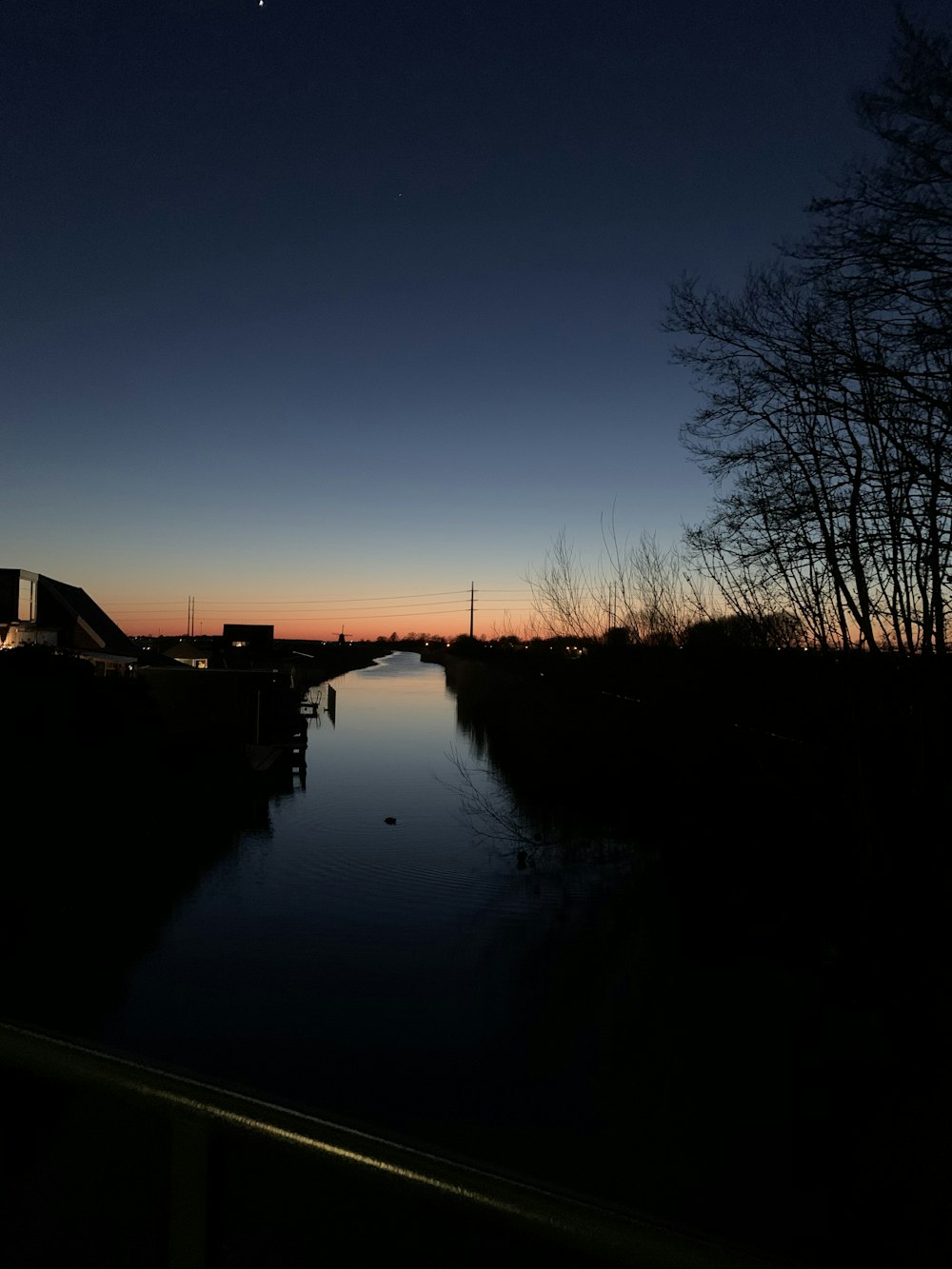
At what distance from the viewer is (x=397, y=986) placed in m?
11.1

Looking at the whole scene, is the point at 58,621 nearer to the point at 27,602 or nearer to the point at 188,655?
the point at 27,602

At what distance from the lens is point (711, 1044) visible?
9.02 meters

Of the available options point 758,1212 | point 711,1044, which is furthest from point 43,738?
point 758,1212

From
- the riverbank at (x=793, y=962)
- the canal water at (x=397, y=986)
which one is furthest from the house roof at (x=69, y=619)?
the riverbank at (x=793, y=962)

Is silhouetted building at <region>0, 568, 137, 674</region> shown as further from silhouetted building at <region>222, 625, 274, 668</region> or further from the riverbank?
the riverbank

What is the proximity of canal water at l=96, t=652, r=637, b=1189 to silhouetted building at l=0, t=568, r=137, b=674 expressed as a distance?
15.0m

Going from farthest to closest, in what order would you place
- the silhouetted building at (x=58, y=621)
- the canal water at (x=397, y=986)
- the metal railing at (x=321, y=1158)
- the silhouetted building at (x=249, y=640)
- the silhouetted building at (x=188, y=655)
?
1. the silhouetted building at (x=249, y=640)
2. the silhouetted building at (x=188, y=655)
3. the silhouetted building at (x=58, y=621)
4. the canal water at (x=397, y=986)
5. the metal railing at (x=321, y=1158)

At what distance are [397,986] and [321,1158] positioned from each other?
425 inches

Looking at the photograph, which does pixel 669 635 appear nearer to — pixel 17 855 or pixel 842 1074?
pixel 842 1074

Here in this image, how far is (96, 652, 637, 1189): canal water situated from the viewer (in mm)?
8148

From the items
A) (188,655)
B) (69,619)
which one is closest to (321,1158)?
(69,619)

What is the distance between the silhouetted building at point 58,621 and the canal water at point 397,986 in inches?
591

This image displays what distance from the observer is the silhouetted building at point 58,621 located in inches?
1188

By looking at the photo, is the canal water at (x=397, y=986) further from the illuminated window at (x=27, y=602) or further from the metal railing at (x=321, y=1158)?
the illuminated window at (x=27, y=602)
